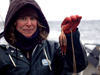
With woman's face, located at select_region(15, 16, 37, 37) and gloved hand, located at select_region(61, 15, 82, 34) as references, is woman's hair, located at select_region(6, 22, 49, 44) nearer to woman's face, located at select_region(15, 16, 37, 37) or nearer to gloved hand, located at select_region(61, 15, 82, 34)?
woman's face, located at select_region(15, 16, 37, 37)

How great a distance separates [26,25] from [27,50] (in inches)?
13.7

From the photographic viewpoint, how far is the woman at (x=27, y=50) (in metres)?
1.67

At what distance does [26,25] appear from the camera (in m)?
1.73

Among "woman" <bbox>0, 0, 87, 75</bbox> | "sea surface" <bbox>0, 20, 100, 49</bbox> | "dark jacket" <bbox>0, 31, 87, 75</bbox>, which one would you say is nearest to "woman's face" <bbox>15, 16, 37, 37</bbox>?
"woman" <bbox>0, 0, 87, 75</bbox>

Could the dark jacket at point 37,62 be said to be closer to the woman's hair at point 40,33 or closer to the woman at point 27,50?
the woman at point 27,50

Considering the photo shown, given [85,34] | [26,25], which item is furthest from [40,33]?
[85,34]

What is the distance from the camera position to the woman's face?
1.73 m

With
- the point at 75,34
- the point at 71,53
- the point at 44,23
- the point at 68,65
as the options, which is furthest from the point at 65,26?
the point at 44,23

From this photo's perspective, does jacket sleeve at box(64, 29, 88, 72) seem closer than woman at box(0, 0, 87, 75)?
Yes

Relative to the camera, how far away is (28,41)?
71.6 inches

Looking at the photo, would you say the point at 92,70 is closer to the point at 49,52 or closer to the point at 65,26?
the point at 49,52

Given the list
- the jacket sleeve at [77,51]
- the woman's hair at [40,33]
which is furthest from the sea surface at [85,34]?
the jacket sleeve at [77,51]

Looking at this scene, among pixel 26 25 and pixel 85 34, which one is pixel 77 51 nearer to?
pixel 26 25

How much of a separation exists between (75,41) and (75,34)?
80mm
